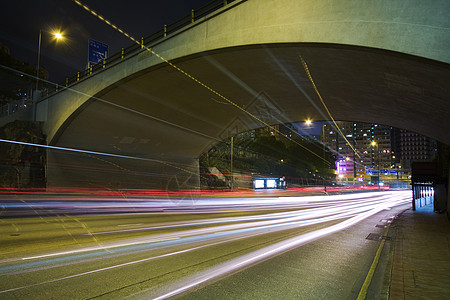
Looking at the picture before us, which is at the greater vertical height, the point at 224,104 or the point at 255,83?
the point at 255,83

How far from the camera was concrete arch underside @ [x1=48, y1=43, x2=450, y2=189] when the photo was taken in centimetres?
1201

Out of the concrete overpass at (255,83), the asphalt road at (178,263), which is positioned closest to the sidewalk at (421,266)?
the asphalt road at (178,263)

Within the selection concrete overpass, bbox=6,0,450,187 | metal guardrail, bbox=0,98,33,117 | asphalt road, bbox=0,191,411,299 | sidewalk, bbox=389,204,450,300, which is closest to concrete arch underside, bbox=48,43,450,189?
concrete overpass, bbox=6,0,450,187

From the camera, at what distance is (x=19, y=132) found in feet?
84.0

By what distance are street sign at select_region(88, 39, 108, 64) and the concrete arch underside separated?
5.09 m

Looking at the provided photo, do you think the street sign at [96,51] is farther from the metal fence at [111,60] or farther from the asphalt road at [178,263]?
the asphalt road at [178,263]

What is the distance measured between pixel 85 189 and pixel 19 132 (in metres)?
8.08

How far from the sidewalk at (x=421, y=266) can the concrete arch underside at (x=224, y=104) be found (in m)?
5.46

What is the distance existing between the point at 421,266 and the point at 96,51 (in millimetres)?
27407

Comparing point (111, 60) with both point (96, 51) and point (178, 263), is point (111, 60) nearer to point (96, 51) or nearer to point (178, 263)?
point (96, 51)

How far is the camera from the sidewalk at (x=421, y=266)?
5141mm

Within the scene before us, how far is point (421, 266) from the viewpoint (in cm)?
693

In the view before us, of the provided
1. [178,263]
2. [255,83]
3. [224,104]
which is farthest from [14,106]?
[178,263]

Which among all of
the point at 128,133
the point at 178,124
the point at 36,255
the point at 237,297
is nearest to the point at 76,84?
the point at 128,133
